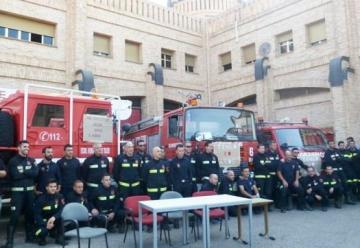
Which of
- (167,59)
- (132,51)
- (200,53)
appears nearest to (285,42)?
(200,53)

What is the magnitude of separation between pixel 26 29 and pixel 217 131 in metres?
9.24

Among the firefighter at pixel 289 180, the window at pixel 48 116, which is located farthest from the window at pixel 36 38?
the firefighter at pixel 289 180

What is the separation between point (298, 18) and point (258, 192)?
9909 millimetres

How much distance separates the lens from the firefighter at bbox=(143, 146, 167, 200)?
717 centimetres

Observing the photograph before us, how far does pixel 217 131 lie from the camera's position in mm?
8844

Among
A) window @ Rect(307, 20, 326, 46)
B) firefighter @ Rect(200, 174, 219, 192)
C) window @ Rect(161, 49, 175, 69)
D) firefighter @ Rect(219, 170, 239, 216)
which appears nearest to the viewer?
firefighter @ Rect(200, 174, 219, 192)

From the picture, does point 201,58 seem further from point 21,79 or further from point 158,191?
point 158,191

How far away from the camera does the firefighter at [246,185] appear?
835 cm

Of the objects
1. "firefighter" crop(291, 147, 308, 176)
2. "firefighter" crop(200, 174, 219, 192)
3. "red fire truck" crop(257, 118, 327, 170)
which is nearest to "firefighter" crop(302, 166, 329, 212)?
"firefighter" crop(291, 147, 308, 176)

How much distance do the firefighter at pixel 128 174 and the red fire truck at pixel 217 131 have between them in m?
1.67

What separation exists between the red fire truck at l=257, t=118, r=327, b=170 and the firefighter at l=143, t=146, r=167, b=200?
354 centimetres

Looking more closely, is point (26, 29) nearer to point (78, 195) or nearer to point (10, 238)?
point (78, 195)

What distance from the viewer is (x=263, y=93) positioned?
55.5 feet

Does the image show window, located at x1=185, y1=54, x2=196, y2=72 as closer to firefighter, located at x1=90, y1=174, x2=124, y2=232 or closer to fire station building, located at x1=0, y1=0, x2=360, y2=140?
fire station building, located at x1=0, y1=0, x2=360, y2=140
